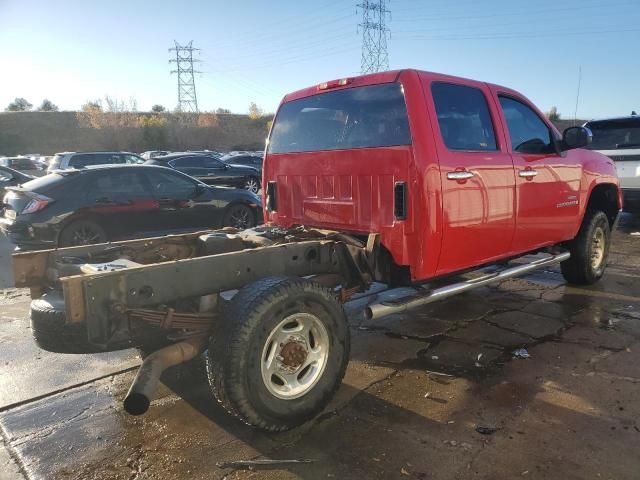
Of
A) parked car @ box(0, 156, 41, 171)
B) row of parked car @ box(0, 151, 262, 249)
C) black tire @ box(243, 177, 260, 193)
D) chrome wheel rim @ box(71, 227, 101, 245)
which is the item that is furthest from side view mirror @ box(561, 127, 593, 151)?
parked car @ box(0, 156, 41, 171)

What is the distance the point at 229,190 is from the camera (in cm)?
974

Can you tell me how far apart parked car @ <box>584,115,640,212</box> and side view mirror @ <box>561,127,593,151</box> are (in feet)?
17.5

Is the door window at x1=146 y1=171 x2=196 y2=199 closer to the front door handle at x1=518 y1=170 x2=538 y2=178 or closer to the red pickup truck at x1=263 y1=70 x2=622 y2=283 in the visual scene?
the red pickup truck at x1=263 y1=70 x2=622 y2=283

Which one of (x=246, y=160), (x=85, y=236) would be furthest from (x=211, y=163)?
(x=85, y=236)

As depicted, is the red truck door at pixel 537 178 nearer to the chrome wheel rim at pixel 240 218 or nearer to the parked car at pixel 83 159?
the chrome wheel rim at pixel 240 218

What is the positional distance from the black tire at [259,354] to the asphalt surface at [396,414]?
18 cm

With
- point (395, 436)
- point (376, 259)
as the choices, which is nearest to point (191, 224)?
point (376, 259)

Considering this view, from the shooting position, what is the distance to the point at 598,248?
6.35m

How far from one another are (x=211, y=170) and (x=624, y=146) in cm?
1285

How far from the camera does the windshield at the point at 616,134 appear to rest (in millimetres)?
9570

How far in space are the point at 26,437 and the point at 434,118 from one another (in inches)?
135

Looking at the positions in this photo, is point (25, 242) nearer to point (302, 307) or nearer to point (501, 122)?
point (302, 307)

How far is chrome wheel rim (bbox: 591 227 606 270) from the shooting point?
616 centimetres

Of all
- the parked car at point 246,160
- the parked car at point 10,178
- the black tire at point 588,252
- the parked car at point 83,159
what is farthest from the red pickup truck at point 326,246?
the parked car at point 246,160
